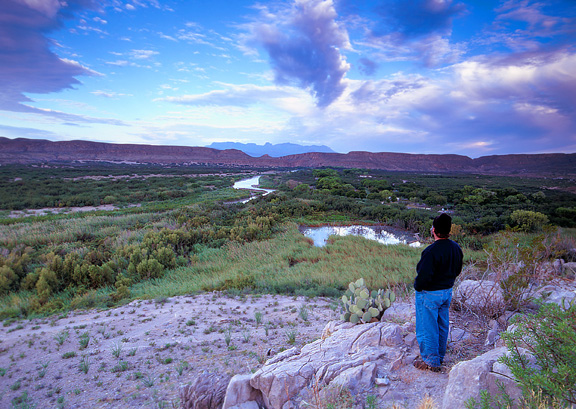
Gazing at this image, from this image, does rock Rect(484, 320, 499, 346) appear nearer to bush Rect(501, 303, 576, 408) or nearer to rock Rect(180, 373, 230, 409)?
bush Rect(501, 303, 576, 408)

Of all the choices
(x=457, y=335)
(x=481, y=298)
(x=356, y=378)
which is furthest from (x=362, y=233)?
(x=356, y=378)

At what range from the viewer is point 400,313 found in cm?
557

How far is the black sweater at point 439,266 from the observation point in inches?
132

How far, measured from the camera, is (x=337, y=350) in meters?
4.05

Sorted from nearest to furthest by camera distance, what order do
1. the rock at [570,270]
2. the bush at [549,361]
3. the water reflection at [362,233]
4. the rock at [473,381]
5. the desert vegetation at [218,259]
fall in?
the bush at [549,361] → the rock at [473,381] → the desert vegetation at [218,259] → the rock at [570,270] → the water reflection at [362,233]

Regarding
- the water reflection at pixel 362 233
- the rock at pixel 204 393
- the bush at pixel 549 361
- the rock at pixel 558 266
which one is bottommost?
the water reflection at pixel 362 233

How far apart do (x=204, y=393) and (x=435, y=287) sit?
318 cm

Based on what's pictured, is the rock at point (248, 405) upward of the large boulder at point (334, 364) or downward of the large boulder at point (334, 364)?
downward

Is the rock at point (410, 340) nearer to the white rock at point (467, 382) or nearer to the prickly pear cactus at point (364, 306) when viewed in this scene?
the prickly pear cactus at point (364, 306)

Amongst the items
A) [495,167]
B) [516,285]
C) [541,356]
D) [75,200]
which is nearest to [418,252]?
[516,285]

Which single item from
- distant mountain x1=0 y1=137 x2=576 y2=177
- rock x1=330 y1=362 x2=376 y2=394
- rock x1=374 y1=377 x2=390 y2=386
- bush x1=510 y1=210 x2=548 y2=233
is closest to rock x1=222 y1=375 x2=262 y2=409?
rock x1=330 y1=362 x2=376 y2=394

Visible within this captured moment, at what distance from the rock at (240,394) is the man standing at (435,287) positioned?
2085mm

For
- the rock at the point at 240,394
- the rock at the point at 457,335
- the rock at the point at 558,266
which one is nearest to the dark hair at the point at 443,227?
the rock at the point at 457,335

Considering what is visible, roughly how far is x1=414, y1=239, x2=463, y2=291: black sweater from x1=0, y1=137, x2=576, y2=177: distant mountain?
11028 centimetres
